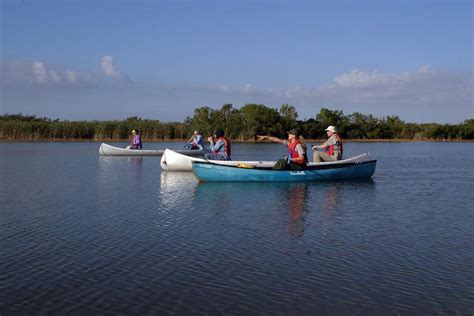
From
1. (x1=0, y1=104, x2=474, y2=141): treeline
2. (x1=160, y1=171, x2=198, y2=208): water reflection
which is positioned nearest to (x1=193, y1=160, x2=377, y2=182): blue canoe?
(x1=160, y1=171, x2=198, y2=208): water reflection

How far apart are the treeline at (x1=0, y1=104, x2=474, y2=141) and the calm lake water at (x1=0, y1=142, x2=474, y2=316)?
3878 centimetres

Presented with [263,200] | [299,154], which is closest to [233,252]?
[263,200]

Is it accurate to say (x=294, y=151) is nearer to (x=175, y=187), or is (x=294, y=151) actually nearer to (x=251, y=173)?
(x=251, y=173)

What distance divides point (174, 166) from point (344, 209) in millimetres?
10439

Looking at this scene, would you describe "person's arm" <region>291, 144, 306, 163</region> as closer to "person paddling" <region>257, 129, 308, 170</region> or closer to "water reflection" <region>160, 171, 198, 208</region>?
"person paddling" <region>257, 129, 308, 170</region>

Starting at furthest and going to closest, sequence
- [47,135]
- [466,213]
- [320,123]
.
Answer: [320,123] < [47,135] < [466,213]

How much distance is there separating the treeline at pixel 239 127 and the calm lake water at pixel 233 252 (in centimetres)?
3878

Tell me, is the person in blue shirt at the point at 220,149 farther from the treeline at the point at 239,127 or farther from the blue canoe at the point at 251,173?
the treeline at the point at 239,127

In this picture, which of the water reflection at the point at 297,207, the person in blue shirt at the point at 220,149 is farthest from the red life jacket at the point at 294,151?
the person in blue shirt at the point at 220,149

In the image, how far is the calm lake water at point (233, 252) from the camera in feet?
21.1

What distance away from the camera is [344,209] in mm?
13164

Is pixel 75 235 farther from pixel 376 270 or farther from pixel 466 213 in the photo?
pixel 466 213

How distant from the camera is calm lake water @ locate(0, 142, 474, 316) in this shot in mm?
6439

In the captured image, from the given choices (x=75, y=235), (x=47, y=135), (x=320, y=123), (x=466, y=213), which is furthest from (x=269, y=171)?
(x=320, y=123)
